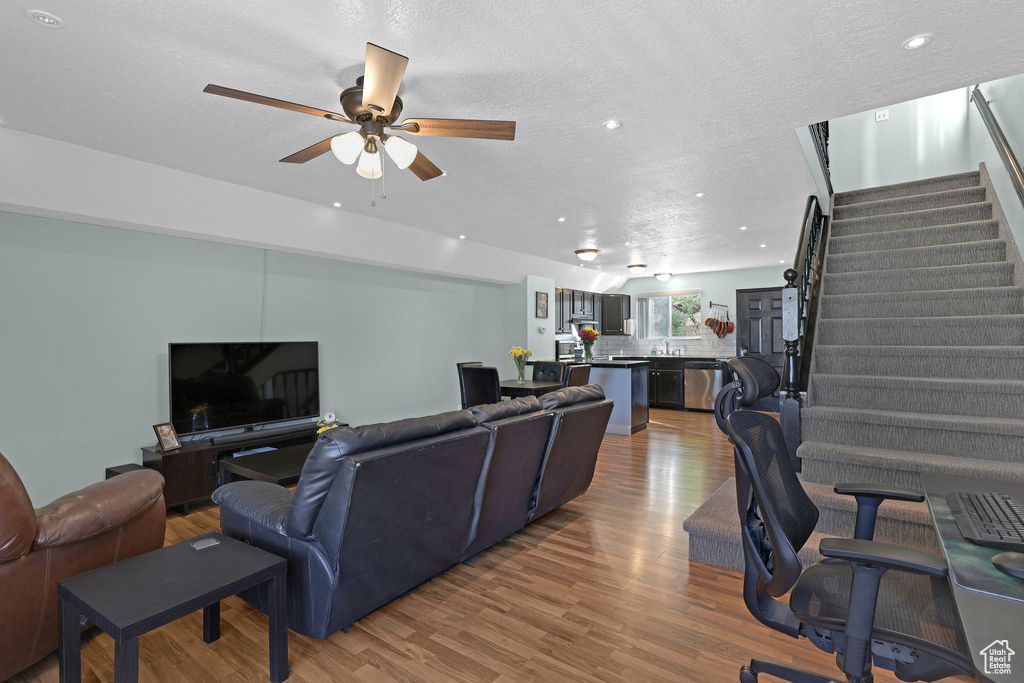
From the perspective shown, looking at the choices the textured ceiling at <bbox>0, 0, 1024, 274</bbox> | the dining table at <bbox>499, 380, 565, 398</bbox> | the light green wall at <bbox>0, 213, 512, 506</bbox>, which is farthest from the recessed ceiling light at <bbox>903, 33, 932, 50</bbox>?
the light green wall at <bbox>0, 213, 512, 506</bbox>

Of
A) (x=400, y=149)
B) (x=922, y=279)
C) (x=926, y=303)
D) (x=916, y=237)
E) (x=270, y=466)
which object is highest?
(x=400, y=149)

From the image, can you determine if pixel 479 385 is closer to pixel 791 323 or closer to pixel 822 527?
pixel 791 323

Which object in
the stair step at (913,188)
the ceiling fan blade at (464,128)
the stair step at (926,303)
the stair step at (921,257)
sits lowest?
the stair step at (926,303)

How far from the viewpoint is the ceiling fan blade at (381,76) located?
1949 millimetres

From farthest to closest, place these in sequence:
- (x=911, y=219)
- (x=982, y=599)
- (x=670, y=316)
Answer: (x=670, y=316), (x=911, y=219), (x=982, y=599)

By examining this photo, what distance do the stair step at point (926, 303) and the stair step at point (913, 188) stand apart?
185 cm

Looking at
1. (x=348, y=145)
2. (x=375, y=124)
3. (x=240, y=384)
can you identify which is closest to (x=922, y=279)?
(x=375, y=124)

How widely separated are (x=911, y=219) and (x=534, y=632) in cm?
483

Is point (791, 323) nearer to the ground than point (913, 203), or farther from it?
nearer to the ground

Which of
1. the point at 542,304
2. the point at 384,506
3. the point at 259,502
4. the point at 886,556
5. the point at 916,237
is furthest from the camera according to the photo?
the point at 542,304

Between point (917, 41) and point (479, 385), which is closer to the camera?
point (917, 41)

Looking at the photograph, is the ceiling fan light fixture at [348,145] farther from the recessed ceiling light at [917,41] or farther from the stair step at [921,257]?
the stair step at [921,257]

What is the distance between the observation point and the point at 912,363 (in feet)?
10.8

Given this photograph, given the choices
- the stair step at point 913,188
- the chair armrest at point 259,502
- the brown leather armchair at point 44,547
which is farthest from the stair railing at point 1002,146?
the brown leather armchair at point 44,547
